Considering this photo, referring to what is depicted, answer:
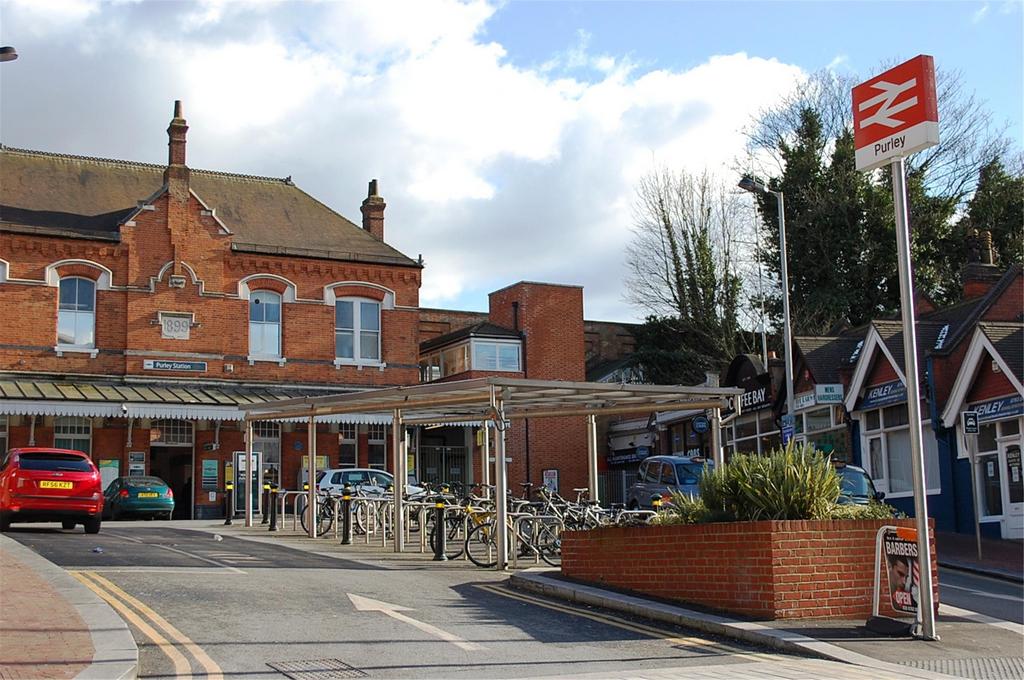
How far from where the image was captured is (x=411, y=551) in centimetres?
2008

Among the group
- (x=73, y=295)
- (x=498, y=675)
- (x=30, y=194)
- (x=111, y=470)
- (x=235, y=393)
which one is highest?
(x=30, y=194)

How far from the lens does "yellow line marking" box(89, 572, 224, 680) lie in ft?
29.9

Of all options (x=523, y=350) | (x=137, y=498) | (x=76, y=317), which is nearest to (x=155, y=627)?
(x=137, y=498)

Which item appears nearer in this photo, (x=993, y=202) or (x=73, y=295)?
(x=73, y=295)

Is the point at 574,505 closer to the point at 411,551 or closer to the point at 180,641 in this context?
the point at 411,551

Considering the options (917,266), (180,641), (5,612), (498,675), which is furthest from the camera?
(917,266)

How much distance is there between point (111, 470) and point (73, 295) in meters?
5.63

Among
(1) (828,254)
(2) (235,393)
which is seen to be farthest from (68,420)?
(1) (828,254)

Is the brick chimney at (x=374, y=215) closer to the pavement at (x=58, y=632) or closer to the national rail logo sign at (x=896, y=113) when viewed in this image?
the pavement at (x=58, y=632)

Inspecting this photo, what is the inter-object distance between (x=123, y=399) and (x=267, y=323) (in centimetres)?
Result: 651

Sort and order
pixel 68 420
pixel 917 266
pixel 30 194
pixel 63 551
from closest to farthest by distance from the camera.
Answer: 1. pixel 63 551
2. pixel 68 420
3. pixel 30 194
4. pixel 917 266

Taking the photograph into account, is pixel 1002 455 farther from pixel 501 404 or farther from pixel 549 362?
pixel 549 362

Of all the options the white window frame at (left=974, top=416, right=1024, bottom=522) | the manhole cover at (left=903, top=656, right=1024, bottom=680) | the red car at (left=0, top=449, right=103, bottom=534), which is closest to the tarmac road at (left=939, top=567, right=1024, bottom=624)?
the manhole cover at (left=903, top=656, right=1024, bottom=680)

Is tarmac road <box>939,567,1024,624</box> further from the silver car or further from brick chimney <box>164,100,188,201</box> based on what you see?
brick chimney <box>164,100,188,201</box>
